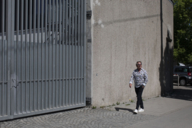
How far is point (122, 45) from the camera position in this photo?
34.9 feet

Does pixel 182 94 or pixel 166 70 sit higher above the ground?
pixel 166 70

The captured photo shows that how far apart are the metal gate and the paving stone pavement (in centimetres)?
23

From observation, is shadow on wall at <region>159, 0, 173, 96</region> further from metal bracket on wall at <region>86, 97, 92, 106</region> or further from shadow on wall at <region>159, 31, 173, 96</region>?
metal bracket on wall at <region>86, 97, 92, 106</region>

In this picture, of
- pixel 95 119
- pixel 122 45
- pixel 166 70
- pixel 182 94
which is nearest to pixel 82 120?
pixel 95 119

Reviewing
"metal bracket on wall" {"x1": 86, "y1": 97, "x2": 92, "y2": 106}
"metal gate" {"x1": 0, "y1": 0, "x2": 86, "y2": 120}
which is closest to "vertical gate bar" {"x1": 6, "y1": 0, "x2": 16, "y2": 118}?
"metal gate" {"x1": 0, "y1": 0, "x2": 86, "y2": 120}

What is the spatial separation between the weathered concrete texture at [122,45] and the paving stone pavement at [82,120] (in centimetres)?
96

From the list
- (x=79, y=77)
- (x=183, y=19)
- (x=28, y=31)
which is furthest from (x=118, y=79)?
(x=183, y=19)

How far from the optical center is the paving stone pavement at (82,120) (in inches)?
266

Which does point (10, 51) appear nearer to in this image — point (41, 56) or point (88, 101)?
point (41, 56)

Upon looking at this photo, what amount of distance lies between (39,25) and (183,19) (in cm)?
2141

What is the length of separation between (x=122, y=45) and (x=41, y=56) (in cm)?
415

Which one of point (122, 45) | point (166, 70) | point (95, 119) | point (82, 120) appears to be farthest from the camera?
point (166, 70)

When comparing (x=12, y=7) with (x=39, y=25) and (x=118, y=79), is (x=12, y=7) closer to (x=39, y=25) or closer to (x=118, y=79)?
(x=39, y=25)

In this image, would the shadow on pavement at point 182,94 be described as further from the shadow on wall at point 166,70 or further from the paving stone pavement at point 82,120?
the paving stone pavement at point 82,120
